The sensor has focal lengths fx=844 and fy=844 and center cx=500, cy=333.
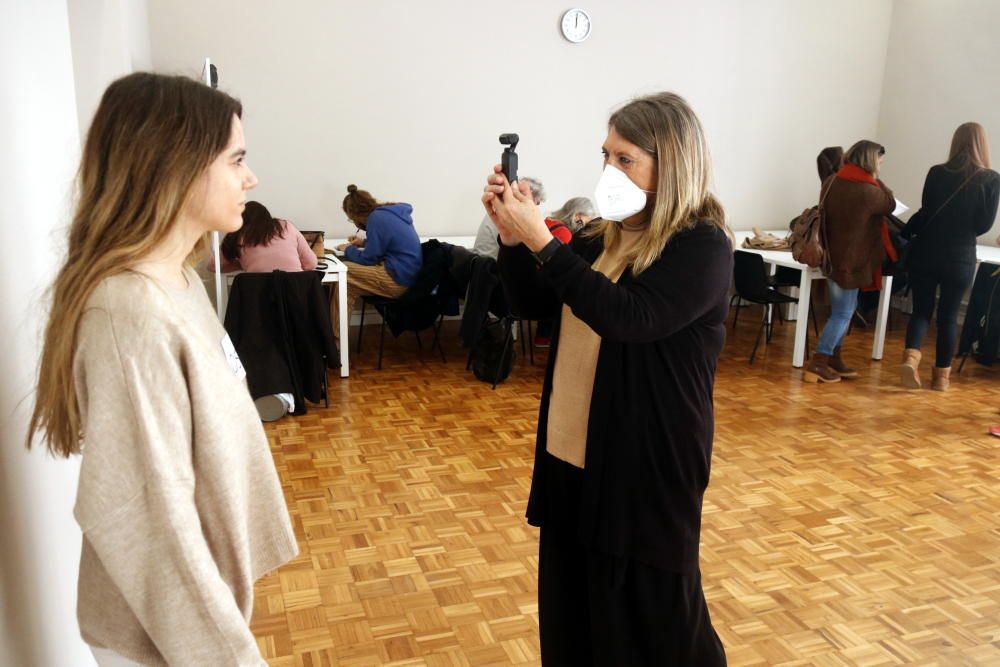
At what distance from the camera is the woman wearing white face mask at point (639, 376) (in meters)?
1.49

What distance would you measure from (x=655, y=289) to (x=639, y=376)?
171 mm

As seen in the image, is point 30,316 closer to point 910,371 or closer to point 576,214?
point 576,214

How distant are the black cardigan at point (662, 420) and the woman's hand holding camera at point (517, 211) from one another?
0.25 feet

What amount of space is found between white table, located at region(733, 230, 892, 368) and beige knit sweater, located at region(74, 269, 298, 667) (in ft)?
15.7

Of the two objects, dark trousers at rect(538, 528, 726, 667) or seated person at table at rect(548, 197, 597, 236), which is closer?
dark trousers at rect(538, 528, 726, 667)

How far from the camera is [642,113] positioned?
153cm

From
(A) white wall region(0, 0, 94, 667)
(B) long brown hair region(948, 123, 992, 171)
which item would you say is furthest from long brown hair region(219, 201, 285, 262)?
(B) long brown hair region(948, 123, 992, 171)

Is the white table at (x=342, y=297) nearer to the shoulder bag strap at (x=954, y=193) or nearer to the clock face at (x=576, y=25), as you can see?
the clock face at (x=576, y=25)

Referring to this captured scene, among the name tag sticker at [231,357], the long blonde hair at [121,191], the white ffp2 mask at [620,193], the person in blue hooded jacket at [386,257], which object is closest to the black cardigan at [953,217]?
the person in blue hooded jacket at [386,257]

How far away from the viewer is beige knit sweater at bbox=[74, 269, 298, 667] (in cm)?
96

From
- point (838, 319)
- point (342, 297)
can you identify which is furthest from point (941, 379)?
point (342, 297)

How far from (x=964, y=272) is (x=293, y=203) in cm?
433

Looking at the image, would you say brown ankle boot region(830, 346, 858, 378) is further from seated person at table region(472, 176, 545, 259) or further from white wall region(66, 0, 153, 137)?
white wall region(66, 0, 153, 137)

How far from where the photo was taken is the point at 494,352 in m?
4.89
